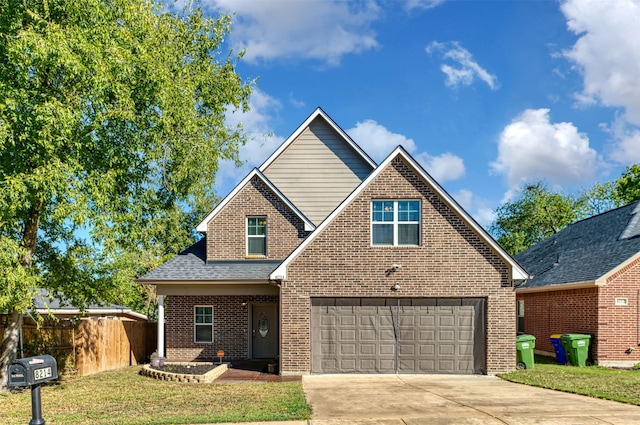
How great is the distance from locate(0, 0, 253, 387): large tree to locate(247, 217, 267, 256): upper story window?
3.53 meters

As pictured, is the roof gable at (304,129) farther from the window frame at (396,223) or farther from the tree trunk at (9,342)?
the tree trunk at (9,342)

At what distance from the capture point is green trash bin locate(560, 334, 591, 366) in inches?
679

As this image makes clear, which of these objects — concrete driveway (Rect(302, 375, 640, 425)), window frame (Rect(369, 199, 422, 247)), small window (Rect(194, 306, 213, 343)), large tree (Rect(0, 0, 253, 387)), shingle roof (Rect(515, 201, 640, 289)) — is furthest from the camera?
shingle roof (Rect(515, 201, 640, 289))

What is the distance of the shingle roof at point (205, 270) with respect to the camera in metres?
17.5

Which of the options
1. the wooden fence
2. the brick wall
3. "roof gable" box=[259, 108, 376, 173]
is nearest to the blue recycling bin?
the brick wall

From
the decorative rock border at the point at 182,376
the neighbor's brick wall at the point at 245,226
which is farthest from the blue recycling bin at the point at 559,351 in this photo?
the decorative rock border at the point at 182,376

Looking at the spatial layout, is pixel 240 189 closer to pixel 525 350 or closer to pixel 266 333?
pixel 266 333

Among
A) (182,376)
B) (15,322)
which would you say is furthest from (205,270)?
(15,322)

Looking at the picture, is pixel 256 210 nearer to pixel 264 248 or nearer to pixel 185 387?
pixel 264 248

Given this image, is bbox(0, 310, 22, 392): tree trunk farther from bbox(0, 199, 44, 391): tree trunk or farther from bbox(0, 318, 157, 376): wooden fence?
bbox(0, 318, 157, 376): wooden fence

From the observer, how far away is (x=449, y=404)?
1064 cm

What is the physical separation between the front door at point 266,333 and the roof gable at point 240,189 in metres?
3.19

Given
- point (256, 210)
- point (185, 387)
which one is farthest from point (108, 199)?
point (256, 210)

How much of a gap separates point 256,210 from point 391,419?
36.0 ft
